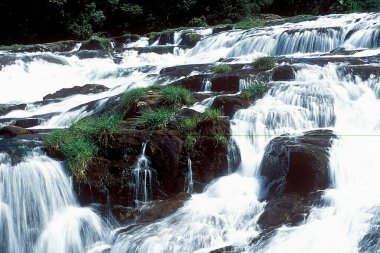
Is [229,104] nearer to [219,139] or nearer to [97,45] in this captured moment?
[219,139]

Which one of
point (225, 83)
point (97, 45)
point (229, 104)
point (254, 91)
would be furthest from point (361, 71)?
point (97, 45)

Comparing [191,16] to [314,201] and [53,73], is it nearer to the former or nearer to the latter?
[53,73]

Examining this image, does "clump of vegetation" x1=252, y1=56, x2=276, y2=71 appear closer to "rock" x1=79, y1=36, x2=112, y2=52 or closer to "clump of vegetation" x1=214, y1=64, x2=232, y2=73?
"clump of vegetation" x1=214, y1=64, x2=232, y2=73

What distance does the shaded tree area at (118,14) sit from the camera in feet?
97.7

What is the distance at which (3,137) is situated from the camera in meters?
9.39

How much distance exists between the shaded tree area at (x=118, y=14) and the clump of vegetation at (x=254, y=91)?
21.1 meters

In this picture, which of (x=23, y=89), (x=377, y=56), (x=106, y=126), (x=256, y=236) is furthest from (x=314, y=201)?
(x=23, y=89)

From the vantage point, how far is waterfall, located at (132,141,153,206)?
26.3 feet

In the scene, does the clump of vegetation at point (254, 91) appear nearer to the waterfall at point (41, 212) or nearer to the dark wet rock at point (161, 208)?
the dark wet rock at point (161, 208)

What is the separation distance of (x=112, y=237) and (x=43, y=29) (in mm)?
24972

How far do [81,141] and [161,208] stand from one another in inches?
62.9

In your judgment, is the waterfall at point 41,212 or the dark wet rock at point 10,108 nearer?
the waterfall at point 41,212

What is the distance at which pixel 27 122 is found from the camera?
11.5 meters

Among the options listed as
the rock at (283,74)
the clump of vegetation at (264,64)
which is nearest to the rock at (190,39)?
the clump of vegetation at (264,64)
